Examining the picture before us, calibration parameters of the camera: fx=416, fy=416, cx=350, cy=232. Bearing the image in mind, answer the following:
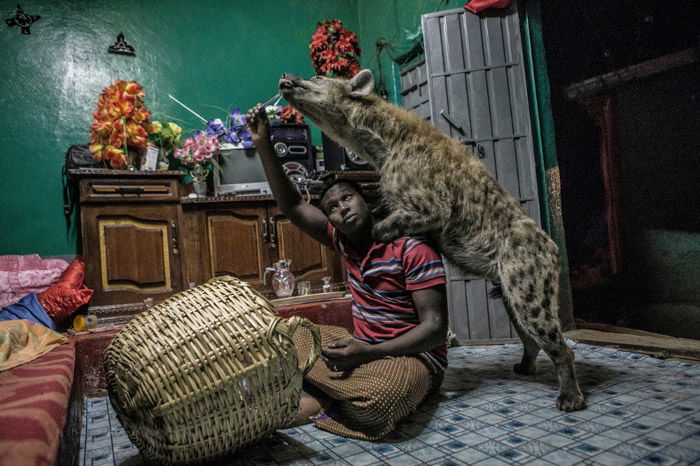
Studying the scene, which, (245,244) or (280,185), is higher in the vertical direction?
(280,185)

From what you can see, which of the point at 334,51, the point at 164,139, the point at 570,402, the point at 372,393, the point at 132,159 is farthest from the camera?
the point at 334,51

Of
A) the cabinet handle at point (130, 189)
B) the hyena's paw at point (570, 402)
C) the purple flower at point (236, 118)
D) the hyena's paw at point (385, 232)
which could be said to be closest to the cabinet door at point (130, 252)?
the cabinet handle at point (130, 189)

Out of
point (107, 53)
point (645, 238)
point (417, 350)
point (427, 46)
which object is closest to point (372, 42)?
point (427, 46)

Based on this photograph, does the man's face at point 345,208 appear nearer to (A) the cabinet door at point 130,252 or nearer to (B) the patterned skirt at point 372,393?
(B) the patterned skirt at point 372,393

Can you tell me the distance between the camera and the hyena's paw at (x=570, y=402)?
5.48 feet

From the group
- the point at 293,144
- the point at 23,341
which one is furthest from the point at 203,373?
the point at 293,144

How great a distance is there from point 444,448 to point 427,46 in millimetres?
3097

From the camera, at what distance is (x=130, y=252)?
3215mm

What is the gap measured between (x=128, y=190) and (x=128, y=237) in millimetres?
373

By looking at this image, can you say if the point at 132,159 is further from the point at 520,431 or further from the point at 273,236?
the point at 520,431

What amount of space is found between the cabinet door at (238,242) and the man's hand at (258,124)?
197 centimetres

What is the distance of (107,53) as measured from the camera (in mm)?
4160

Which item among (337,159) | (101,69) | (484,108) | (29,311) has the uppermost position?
(101,69)

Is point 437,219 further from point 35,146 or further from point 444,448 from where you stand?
point 35,146
